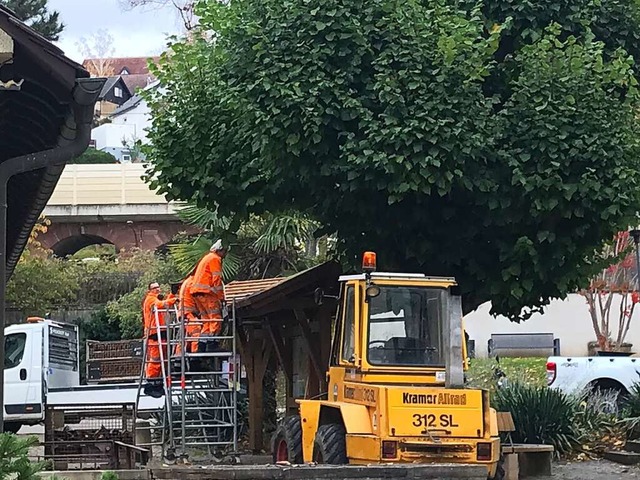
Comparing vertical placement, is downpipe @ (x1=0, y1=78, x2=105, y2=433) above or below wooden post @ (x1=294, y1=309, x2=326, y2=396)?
above

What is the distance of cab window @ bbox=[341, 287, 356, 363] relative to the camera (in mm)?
12000

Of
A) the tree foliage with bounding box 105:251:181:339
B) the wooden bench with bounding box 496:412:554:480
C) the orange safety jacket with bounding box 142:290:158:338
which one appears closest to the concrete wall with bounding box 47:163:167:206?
the tree foliage with bounding box 105:251:181:339

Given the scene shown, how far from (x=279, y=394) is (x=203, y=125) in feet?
38.7

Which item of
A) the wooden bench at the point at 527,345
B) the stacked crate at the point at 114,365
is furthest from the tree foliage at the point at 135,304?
the wooden bench at the point at 527,345

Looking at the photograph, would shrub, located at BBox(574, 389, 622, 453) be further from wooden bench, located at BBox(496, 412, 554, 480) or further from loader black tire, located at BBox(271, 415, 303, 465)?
loader black tire, located at BBox(271, 415, 303, 465)

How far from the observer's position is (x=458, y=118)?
496 inches

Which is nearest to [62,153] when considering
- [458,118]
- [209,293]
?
[458,118]

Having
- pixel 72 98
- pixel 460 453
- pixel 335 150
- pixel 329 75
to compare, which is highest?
pixel 329 75

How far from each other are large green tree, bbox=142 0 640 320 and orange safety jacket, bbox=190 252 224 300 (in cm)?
170

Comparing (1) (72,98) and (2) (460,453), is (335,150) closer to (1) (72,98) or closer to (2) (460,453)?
(2) (460,453)

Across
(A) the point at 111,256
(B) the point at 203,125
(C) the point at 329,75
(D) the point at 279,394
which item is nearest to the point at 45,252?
(A) the point at 111,256

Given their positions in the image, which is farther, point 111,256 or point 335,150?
point 111,256

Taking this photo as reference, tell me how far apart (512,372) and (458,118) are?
1413 cm

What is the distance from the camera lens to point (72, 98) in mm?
6508
